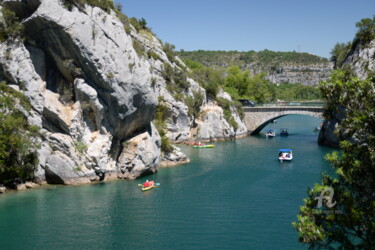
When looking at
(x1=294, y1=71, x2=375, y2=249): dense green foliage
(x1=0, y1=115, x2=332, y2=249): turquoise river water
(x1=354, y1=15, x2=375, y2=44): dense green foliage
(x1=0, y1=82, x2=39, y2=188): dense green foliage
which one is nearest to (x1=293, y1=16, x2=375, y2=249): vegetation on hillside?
(x1=294, y1=71, x2=375, y2=249): dense green foliage

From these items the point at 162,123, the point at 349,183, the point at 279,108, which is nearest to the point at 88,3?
the point at 162,123

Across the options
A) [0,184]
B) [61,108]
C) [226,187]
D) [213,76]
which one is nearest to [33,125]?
[61,108]

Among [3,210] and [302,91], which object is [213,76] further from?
[302,91]

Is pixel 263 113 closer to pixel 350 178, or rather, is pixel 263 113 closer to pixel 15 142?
pixel 15 142

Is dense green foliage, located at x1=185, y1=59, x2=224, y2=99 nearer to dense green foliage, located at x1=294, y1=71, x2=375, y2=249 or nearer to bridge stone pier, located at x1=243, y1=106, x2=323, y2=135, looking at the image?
bridge stone pier, located at x1=243, y1=106, x2=323, y2=135

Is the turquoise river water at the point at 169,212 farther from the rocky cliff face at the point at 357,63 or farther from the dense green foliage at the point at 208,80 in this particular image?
the dense green foliage at the point at 208,80

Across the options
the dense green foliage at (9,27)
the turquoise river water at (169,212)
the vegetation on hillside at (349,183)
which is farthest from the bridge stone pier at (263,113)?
the vegetation on hillside at (349,183)

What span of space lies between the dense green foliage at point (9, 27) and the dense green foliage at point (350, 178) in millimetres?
29820

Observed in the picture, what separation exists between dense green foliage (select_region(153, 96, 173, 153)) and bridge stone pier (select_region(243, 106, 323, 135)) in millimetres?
24353

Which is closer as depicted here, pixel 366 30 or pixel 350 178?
pixel 350 178

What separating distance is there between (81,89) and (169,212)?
15577 millimetres

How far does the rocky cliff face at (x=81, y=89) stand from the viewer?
111 ft

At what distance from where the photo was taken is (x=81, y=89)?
35.4m

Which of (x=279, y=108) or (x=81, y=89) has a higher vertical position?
(x=81, y=89)
